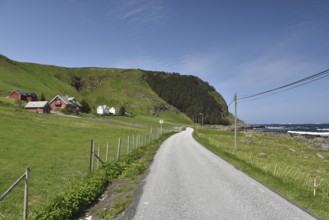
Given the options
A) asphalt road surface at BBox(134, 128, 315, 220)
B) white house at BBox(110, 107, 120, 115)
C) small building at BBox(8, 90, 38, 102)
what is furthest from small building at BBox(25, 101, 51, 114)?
asphalt road surface at BBox(134, 128, 315, 220)

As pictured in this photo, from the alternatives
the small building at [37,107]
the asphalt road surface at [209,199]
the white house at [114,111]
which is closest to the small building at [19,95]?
the small building at [37,107]

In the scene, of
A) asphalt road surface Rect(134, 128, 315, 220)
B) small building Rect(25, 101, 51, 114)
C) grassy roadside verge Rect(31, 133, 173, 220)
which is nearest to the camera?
grassy roadside verge Rect(31, 133, 173, 220)

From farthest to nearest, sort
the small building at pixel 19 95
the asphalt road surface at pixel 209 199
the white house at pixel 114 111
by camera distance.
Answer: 1. the white house at pixel 114 111
2. the small building at pixel 19 95
3. the asphalt road surface at pixel 209 199

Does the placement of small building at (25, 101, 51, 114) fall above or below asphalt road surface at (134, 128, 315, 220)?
above

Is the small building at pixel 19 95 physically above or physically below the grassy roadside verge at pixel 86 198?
above

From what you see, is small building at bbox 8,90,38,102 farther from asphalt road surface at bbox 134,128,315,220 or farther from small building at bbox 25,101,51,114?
asphalt road surface at bbox 134,128,315,220

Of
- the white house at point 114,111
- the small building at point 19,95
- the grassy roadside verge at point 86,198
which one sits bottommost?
the grassy roadside verge at point 86,198

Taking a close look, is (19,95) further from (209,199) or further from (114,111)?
(209,199)

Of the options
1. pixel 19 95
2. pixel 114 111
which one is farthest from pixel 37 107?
pixel 114 111

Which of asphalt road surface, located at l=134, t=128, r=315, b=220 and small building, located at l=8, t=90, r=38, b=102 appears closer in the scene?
asphalt road surface, located at l=134, t=128, r=315, b=220

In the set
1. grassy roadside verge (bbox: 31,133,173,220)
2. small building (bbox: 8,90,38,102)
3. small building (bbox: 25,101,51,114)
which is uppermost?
small building (bbox: 8,90,38,102)

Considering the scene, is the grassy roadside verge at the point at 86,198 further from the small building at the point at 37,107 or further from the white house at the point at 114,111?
the white house at the point at 114,111

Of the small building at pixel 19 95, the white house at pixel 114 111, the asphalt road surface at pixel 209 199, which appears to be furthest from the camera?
the white house at pixel 114 111

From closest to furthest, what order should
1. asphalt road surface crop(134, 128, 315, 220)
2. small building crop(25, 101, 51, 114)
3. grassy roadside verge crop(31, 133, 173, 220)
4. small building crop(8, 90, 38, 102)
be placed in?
grassy roadside verge crop(31, 133, 173, 220) < asphalt road surface crop(134, 128, 315, 220) < small building crop(25, 101, 51, 114) < small building crop(8, 90, 38, 102)
